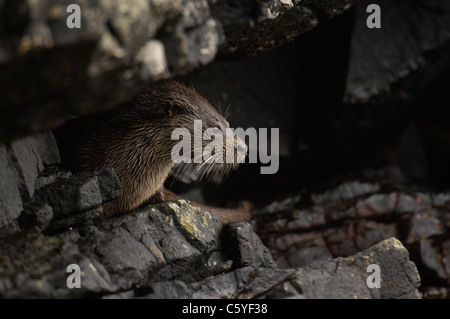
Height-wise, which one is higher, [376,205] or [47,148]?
[47,148]

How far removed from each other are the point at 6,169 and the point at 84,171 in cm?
78

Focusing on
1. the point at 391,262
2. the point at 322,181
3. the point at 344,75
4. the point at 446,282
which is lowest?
the point at 446,282

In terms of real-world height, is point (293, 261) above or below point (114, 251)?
below

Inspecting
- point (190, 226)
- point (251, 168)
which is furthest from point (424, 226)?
point (190, 226)

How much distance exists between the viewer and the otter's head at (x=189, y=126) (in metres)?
3.21

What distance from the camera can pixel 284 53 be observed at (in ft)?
16.7

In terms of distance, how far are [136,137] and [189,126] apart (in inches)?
14.1

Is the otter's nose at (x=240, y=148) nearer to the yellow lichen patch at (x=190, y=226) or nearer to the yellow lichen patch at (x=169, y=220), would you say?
the yellow lichen patch at (x=190, y=226)

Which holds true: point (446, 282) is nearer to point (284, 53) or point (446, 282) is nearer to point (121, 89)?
point (284, 53)

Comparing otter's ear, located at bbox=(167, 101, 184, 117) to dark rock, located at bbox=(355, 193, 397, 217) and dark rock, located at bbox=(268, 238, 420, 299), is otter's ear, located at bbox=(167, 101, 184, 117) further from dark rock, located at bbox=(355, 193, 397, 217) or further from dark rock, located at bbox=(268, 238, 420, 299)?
dark rock, located at bbox=(355, 193, 397, 217)

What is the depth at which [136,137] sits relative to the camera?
3234mm

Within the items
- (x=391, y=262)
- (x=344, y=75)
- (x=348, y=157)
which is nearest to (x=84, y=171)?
(x=391, y=262)

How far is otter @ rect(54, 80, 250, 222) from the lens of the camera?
317cm

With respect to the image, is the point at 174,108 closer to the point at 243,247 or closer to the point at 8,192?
the point at 243,247
